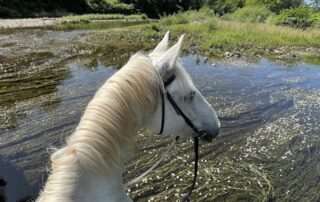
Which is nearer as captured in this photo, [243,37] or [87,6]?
[243,37]

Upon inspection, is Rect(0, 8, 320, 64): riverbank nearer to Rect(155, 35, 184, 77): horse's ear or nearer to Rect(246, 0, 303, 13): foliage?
Rect(155, 35, 184, 77): horse's ear

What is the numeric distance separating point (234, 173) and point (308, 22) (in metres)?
33.0

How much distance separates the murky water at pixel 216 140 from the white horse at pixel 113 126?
345 cm

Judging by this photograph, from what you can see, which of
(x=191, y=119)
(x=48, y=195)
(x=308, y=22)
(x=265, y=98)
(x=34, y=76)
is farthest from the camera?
(x=308, y=22)

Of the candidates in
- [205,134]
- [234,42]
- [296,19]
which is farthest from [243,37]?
[205,134]

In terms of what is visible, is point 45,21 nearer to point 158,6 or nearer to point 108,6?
point 108,6

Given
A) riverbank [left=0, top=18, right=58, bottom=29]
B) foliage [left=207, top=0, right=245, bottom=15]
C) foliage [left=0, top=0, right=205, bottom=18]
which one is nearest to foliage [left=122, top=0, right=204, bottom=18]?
foliage [left=0, top=0, right=205, bottom=18]

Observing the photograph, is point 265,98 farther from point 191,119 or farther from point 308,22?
point 308,22

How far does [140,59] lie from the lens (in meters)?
2.17

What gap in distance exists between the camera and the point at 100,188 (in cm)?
192

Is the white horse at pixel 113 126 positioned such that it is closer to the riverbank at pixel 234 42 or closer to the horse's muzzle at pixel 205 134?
the horse's muzzle at pixel 205 134

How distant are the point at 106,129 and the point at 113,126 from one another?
0.15 ft

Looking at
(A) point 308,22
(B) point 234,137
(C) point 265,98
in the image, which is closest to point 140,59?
(B) point 234,137

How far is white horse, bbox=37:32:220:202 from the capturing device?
1833 millimetres
